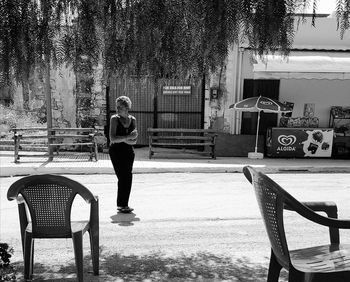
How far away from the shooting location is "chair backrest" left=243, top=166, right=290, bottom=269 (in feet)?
7.38

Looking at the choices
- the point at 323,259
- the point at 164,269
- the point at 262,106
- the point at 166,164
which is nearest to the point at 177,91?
the point at 262,106

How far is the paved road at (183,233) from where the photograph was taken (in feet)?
12.2

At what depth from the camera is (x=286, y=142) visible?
11.4 metres

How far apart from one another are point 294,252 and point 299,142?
9210mm

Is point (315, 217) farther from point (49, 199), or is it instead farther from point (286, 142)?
point (286, 142)

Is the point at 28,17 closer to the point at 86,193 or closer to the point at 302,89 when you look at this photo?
the point at 86,193

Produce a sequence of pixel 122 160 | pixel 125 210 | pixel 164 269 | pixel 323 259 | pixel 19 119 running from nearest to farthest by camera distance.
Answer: pixel 323 259 < pixel 164 269 < pixel 122 160 < pixel 125 210 < pixel 19 119

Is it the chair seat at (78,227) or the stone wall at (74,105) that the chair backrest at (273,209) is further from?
the stone wall at (74,105)

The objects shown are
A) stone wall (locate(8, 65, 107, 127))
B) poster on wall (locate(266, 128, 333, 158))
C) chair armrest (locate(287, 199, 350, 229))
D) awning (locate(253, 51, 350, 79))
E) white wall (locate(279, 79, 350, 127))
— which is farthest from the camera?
white wall (locate(279, 79, 350, 127))

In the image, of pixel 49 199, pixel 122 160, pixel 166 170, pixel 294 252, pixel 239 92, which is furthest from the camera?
pixel 239 92

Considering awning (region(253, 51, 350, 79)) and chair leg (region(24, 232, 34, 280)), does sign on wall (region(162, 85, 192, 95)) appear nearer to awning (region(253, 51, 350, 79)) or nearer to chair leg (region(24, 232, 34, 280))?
awning (region(253, 51, 350, 79))

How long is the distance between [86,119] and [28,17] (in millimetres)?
9756

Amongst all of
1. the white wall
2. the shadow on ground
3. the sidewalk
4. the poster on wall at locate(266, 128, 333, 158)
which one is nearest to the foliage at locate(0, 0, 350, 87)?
the shadow on ground

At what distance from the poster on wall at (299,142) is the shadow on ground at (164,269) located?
25.6ft
